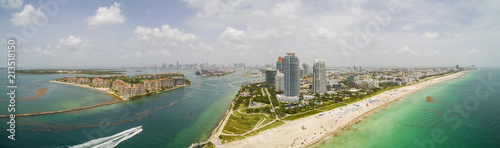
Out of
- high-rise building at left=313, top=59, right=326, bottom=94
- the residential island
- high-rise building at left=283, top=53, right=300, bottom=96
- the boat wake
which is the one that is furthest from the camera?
high-rise building at left=313, top=59, right=326, bottom=94

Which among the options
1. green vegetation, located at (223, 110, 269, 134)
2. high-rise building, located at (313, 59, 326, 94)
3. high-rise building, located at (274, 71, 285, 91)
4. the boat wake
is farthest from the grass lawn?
high-rise building, located at (274, 71, 285, 91)

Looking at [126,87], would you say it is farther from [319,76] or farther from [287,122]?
[319,76]

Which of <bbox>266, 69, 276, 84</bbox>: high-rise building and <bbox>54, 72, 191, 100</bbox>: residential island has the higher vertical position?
<bbox>266, 69, 276, 84</bbox>: high-rise building

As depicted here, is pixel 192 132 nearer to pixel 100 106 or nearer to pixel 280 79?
pixel 100 106

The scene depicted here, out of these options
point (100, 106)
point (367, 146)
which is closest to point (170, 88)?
point (100, 106)

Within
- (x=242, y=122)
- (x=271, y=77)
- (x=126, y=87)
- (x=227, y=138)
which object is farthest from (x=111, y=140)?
(x=271, y=77)

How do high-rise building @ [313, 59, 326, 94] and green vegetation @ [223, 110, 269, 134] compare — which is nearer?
green vegetation @ [223, 110, 269, 134]

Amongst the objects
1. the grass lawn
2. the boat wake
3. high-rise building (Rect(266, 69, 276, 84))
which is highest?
high-rise building (Rect(266, 69, 276, 84))

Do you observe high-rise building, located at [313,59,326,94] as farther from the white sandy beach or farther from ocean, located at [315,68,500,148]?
ocean, located at [315,68,500,148]
